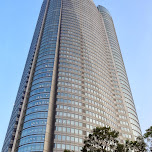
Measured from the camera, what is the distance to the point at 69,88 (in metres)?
104

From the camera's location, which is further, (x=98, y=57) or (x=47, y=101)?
(x=98, y=57)

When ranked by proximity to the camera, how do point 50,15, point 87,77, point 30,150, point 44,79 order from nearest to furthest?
point 30,150 → point 44,79 → point 87,77 → point 50,15

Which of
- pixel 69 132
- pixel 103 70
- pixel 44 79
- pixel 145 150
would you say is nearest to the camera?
pixel 145 150

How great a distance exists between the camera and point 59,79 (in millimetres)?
104625

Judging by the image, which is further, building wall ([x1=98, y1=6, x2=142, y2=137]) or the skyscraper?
building wall ([x1=98, y1=6, x2=142, y2=137])

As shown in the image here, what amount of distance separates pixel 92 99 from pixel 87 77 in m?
14.6

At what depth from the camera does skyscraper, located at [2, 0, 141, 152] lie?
86500mm

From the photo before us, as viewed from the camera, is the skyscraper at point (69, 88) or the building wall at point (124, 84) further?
the building wall at point (124, 84)

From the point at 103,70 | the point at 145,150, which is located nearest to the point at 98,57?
the point at 103,70

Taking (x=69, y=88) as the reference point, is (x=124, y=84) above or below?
above

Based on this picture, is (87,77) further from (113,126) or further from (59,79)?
(113,126)

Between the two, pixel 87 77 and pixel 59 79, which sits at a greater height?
pixel 87 77

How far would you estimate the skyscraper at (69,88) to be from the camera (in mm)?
86500

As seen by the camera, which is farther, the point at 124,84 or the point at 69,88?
the point at 124,84
